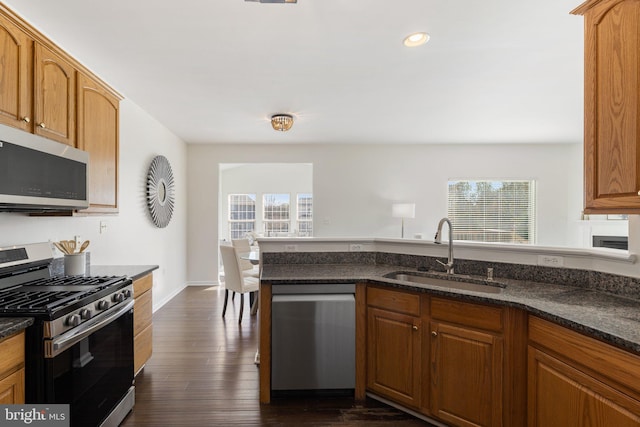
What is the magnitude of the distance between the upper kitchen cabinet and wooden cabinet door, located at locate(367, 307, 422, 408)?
1141 mm

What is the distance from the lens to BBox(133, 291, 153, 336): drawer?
2314mm

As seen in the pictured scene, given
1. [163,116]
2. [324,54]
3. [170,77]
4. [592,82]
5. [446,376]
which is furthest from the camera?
[163,116]

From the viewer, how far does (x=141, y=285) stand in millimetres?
2367

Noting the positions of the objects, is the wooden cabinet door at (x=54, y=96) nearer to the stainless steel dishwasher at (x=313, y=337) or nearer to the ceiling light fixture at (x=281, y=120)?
the stainless steel dishwasher at (x=313, y=337)

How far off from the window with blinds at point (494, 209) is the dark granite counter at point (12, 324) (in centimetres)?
580

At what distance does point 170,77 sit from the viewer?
2773 mm

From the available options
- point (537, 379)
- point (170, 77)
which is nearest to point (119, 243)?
point (170, 77)

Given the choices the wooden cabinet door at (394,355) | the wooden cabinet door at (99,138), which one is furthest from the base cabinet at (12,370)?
the wooden cabinet door at (394,355)

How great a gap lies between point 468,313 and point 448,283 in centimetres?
48

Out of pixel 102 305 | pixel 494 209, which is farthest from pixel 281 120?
pixel 494 209

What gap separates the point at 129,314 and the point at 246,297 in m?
3.06

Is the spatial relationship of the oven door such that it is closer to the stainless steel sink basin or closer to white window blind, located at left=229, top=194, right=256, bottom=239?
the stainless steel sink basin

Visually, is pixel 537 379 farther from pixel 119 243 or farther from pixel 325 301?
pixel 119 243

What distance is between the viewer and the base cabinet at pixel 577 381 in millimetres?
1109
